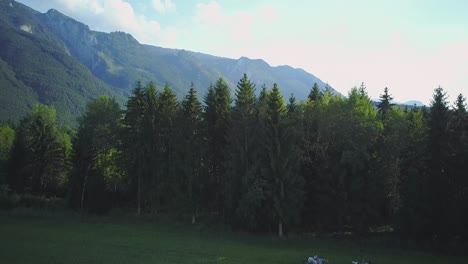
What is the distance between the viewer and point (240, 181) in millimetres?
44156

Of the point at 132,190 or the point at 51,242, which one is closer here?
the point at 51,242

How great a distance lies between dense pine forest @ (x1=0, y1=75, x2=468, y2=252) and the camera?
36.3 metres

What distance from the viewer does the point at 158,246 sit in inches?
1262

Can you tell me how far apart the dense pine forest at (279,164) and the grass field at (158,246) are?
397 cm

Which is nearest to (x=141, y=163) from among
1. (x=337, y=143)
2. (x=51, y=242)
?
(x=51, y=242)

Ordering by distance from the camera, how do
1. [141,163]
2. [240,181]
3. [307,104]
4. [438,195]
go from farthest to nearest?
[141,163]
[307,104]
[240,181]
[438,195]

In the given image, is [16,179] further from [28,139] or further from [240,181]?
[240,181]

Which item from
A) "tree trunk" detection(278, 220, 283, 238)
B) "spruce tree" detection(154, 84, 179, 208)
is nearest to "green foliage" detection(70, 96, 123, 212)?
"spruce tree" detection(154, 84, 179, 208)

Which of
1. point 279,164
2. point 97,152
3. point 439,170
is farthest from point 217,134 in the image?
point 439,170

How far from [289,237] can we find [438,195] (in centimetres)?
1492

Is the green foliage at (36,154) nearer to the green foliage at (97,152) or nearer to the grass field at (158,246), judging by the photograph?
the green foliage at (97,152)

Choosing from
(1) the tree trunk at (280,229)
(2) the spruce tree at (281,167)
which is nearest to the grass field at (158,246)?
(1) the tree trunk at (280,229)

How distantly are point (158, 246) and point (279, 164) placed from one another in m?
16.7

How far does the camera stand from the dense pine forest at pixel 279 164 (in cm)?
3628
